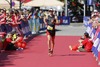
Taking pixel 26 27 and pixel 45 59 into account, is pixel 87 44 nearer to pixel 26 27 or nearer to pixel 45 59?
pixel 45 59

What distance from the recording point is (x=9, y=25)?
2131cm

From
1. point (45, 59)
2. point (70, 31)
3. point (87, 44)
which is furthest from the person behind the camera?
point (70, 31)

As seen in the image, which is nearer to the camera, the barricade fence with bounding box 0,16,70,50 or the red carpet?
the red carpet

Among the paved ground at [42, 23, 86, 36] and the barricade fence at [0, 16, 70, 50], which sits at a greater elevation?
the barricade fence at [0, 16, 70, 50]

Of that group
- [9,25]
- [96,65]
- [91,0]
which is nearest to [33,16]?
[9,25]

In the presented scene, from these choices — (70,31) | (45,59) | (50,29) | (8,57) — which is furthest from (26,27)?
(45,59)

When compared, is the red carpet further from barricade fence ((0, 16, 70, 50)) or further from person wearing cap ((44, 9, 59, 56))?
barricade fence ((0, 16, 70, 50))

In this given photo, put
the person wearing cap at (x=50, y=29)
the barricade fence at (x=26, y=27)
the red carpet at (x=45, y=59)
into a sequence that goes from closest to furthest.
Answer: the red carpet at (x=45, y=59)
the person wearing cap at (x=50, y=29)
the barricade fence at (x=26, y=27)

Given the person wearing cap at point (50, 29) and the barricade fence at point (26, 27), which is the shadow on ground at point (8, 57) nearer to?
the person wearing cap at point (50, 29)

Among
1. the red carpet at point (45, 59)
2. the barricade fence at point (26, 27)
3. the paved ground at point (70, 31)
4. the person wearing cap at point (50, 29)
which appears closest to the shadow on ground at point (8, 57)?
the red carpet at point (45, 59)

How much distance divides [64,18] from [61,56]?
28.2 metres

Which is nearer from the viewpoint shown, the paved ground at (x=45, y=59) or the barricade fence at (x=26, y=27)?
the paved ground at (x=45, y=59)

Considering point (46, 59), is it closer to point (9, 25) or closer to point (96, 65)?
point (96, 65)

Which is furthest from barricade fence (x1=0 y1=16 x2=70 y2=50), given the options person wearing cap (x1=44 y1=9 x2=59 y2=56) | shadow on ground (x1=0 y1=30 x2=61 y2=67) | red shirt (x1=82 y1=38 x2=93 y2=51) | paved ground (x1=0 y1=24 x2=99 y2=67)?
red shirt (x1=82 y1=38 x2=93 y2=51)
